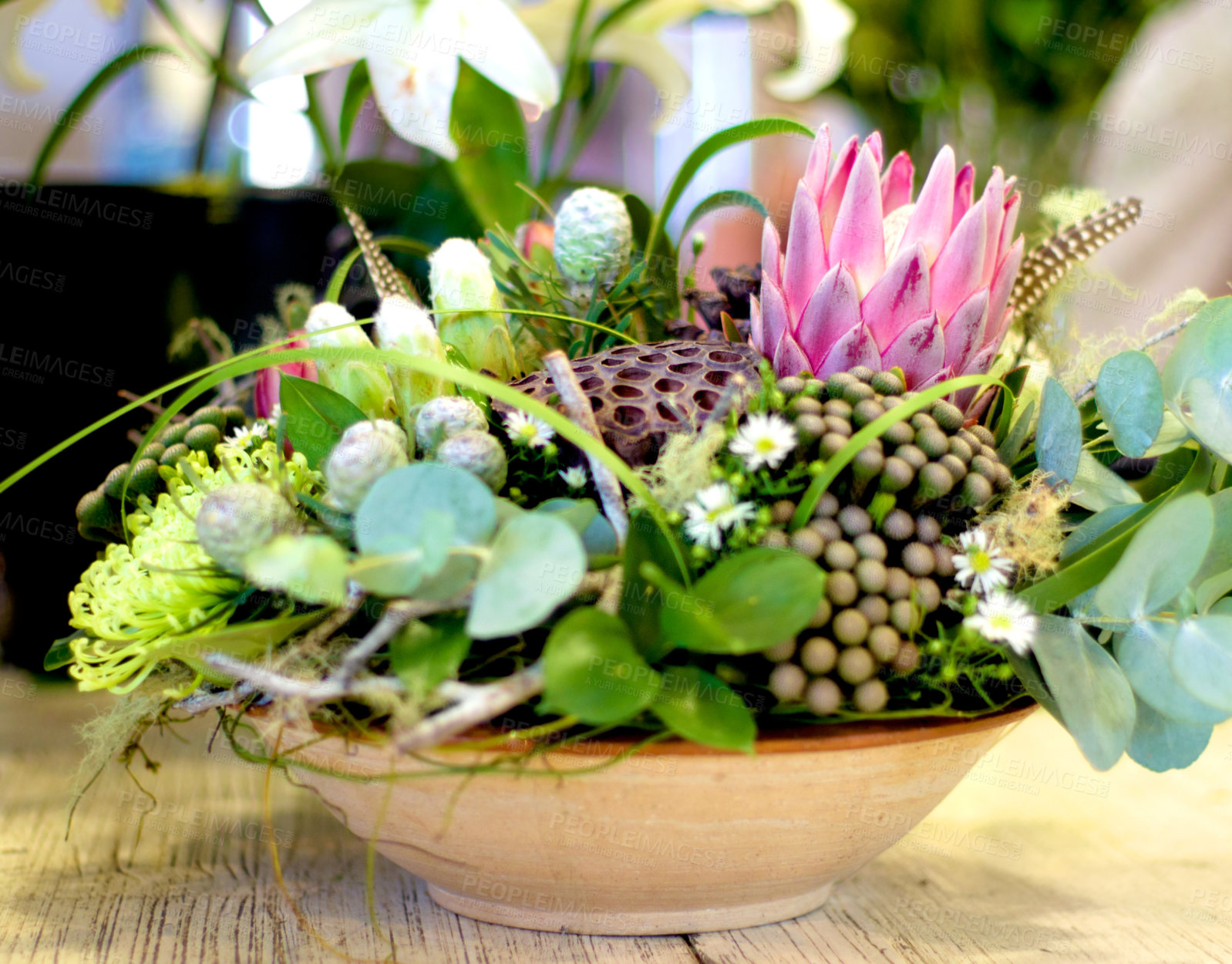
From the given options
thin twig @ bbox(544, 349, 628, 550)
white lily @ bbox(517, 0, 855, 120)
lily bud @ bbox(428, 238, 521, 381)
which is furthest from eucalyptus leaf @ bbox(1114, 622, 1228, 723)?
white lily @ bbox(517, 0, 855, 120)

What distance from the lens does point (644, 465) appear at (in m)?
0.38

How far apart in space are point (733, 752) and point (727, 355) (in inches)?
7.2

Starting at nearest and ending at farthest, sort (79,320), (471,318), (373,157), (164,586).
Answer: (164,586) → (471,318) → (79,320) → (373,157)

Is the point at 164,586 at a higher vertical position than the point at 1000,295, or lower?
lower

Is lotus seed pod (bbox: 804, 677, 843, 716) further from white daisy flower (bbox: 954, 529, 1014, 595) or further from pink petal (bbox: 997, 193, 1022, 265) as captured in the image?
pink petal (bbox: 997, 193, 1022, 265)

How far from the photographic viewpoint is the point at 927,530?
1.17ft

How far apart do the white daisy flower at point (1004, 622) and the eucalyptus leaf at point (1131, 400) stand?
0.34ft

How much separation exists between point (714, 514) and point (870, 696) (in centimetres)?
8

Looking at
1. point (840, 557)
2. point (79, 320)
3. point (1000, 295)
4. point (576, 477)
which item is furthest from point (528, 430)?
point (79, 320)

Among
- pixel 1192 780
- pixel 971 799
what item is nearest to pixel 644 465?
pixel 971 799

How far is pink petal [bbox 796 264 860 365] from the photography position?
408 mm

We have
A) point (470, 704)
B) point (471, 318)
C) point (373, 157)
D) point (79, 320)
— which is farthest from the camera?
point (373, 157)

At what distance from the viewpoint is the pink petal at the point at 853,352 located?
1.34 feet

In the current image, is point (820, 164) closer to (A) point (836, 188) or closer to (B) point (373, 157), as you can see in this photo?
(A) point (836, 188)
